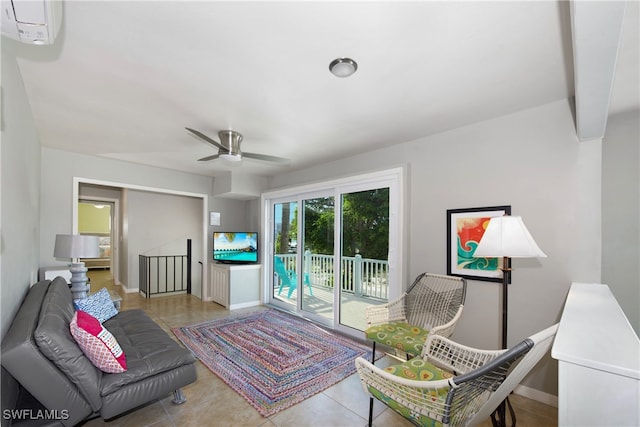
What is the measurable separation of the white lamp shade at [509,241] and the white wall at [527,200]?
0.69 m

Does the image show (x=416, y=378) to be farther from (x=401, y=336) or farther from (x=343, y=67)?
(x=343, y=67)

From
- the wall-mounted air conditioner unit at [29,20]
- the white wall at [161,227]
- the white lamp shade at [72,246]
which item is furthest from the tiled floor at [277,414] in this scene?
the white wall at [161,227]

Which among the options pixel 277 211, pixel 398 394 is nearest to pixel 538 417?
pixel 398 394

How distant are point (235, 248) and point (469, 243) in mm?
4017

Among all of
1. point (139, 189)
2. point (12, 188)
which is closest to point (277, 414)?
point (12, 188)

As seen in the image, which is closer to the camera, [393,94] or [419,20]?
[419,20]

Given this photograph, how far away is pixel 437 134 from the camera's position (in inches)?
114

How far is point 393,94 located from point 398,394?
1996 millimetres

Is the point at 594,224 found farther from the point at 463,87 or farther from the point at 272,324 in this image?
the point at 272,324

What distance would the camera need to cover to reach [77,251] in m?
2.91

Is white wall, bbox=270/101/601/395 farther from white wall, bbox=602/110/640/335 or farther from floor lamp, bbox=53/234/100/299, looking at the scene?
floor lamp, bbox=53/234/100/299

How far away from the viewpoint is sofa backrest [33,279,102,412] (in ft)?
4.57

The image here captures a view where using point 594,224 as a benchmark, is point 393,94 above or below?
above

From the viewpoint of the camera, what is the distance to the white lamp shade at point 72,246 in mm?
2889
